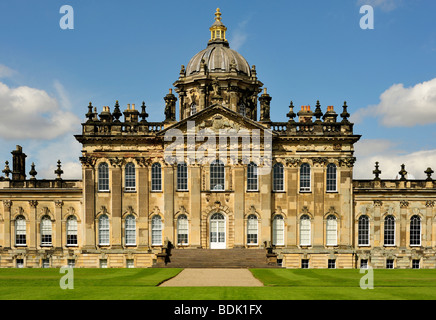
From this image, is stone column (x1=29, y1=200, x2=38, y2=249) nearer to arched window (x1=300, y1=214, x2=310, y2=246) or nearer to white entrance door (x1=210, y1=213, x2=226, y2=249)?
white entrance door (x1=210, y1=213, x2=226, y2=249)

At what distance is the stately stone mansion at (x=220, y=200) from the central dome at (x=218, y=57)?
5931 mm

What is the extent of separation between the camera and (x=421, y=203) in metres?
42.8

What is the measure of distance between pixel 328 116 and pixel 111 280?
23.3 meters

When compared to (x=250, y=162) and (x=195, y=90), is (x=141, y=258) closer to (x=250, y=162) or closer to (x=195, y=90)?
(x=250, y=162)

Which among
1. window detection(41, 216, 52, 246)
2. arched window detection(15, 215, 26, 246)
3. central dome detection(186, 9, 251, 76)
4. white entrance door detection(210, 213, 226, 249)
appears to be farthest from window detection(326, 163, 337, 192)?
arched window detection(15, 215, 26, 246)

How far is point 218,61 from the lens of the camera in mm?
48750

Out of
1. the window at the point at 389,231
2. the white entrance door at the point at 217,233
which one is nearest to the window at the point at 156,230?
the white entrance door at the point at 217,233

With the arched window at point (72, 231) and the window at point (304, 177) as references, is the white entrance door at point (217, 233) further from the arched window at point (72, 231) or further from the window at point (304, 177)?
the arched window at point (72, 231)

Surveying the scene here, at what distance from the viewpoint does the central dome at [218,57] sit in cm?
4844

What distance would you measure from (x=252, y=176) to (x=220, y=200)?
9.86 feet

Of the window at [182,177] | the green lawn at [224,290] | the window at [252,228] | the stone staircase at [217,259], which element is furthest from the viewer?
the window at [182,177]

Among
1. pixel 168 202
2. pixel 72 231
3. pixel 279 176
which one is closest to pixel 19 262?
pixel 72 231

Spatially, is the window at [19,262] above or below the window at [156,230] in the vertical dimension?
below
